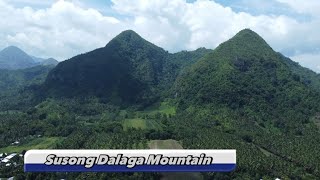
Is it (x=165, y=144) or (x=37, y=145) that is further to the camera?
(x=37, y=145)

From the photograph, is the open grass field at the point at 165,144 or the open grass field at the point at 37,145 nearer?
the open grass field at the point at 165,144

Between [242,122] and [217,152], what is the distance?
479 feet

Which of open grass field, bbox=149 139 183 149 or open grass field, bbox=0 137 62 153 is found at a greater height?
open grass field, bbox=149 139 183 149

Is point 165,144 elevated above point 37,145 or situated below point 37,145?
above

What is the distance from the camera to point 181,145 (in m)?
158

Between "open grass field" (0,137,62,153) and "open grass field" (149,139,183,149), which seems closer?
"open grass field" (149,139,183,149)

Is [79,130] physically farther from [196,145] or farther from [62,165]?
[62,165]

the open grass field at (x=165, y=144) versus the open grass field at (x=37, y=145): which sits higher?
the open grass field at (x=165, y=144)

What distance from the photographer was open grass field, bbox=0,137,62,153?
538 ft

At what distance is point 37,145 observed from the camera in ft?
559

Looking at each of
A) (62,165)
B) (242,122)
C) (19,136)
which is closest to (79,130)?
(19,136)

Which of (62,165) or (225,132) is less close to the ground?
(62,165)

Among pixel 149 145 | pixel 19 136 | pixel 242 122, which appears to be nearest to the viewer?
pixel 149 145

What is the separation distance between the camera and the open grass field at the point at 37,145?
538 feet
